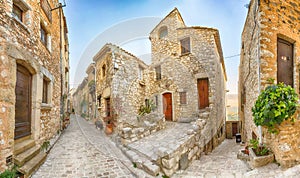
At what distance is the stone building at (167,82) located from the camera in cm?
736

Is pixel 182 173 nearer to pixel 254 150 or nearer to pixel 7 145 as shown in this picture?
pixel 254 150

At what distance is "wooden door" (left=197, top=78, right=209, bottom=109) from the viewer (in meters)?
8.75

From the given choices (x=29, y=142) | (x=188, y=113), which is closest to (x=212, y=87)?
(x=188, y=113)

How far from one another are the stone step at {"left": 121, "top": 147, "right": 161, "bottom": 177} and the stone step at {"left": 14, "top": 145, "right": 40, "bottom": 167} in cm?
252

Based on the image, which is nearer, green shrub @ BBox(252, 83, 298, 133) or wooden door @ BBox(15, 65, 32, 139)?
green shrub @ BBox(252, 83, 298, 133)

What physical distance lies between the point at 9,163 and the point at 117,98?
4.71 m

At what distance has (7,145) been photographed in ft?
9.53

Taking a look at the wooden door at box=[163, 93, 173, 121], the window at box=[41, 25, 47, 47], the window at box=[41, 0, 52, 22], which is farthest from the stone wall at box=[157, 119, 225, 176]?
the window at box=[41, 0, 52, 22]

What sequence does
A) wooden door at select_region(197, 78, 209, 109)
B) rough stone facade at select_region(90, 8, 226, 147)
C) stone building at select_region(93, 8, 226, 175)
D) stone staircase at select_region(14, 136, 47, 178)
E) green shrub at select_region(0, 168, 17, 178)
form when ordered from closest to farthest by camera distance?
green shrub at select_region(0, 168, 17, 178)
stone staircase at select_region(14, 136, 47, 178)
stone building at select_region(93, 8, 226, 175)
rough stone facade at select_region(90, 8, 226, 147)
wooden door at select_region(197, 78, 209, 109)

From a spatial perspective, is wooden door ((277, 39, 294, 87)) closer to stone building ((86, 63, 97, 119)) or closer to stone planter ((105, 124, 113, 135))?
stone planter ((105, 124, 113, 135))

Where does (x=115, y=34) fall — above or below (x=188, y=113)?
above

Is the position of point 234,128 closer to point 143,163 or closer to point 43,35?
point 143,163

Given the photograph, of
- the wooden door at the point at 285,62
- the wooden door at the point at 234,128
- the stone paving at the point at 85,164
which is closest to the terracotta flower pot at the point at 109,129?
the stone paving at the point at 85,164

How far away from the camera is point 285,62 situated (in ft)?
14.4
